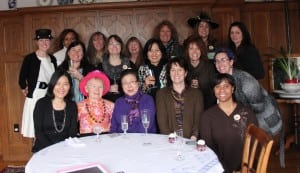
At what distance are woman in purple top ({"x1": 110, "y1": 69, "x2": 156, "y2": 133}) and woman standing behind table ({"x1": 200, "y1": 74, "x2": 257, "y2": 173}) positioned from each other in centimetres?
48

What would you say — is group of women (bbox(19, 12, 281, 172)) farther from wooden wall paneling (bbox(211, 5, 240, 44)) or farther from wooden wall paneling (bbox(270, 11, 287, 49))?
wooden wall paneling (bbox(270, 11, 287, 49))

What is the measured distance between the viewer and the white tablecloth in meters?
1.82

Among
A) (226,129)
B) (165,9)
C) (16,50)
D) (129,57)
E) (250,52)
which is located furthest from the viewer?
(16,50)

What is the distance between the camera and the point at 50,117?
112 inches

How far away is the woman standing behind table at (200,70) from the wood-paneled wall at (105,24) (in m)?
1.14

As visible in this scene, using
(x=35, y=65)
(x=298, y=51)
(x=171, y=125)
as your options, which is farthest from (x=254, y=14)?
(x=35, y=65)

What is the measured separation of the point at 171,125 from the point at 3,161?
283 centimetres

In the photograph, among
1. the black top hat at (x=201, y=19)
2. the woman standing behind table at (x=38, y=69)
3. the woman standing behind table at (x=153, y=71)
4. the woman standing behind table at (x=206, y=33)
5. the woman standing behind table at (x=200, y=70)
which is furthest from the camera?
the black top hat at (x=201, y=19)

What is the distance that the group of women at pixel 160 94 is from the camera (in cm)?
263

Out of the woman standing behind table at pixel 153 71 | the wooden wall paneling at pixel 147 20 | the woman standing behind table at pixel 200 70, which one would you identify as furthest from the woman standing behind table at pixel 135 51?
the wooden wall paneling at pixel 147 20

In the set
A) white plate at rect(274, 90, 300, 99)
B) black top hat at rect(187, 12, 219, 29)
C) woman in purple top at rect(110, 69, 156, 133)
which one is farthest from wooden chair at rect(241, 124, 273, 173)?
white plate at rect(274, 90, 300, 99)

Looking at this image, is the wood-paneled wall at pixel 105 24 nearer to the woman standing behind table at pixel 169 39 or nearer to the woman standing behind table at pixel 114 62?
the woman standing behind table at pixel 169 39

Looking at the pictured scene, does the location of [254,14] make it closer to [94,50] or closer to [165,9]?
[165,9]

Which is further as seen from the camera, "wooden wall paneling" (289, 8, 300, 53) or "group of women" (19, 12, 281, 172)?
"wooden wall paneling" (289, 8, 300, 53)
